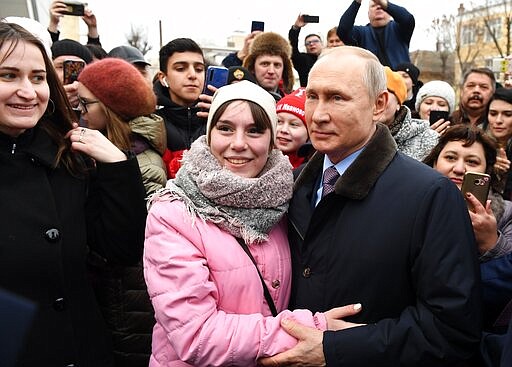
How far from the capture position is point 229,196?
7.39 feet

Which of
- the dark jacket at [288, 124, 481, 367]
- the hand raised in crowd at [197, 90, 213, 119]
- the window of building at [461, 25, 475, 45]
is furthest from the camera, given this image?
the window of building at [461, 25, 475, 45]

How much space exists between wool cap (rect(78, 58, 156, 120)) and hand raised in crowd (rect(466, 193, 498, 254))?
201cm

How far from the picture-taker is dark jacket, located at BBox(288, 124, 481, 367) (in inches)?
78.0

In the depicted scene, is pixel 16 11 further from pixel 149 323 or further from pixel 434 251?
pixel 434 251

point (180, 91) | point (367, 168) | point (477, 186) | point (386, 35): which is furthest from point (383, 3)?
point (367, 168)

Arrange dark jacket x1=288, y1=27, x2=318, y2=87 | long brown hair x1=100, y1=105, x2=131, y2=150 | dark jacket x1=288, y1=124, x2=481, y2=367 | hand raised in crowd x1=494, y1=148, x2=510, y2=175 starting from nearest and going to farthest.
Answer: dark jacket x1=288, y1=124, x2=481, y2=367
hand raised in crowd x1=494, y1=148, x2=510, y2=175
long brown hair x1=100, y1=105, x2=131, y2=150
dark jacket x1=288, y1=27, x2=318, y2=87

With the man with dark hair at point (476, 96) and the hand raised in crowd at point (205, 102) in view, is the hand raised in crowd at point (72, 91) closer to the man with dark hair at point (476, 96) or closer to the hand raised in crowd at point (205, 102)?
the hand raised in crowd at point (205, 102)

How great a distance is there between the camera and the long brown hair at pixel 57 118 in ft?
8.00

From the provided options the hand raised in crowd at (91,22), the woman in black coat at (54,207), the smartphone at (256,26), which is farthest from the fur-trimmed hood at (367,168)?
the hand raised in crowd at (91,22)

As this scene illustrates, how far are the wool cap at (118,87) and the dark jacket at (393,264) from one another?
1599mm

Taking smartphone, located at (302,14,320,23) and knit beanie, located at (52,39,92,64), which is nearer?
knit beanie, located at (52,39,92,64)

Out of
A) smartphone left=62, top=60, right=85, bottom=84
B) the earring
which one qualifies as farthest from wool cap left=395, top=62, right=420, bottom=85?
the earring

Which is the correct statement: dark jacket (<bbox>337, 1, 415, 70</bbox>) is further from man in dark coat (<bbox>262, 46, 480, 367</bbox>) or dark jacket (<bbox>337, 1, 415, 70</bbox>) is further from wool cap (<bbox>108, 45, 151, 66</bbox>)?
man in dark coat (<bbox>262, 46, 480, 367</bbox>)

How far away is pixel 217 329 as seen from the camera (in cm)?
205
